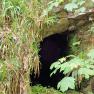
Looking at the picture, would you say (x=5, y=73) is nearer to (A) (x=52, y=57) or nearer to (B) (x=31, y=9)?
(B) (x=31, y=9)

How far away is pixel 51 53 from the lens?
183 inches

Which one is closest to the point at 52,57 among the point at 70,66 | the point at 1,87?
the point at 1,87

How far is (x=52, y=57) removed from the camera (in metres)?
4.58

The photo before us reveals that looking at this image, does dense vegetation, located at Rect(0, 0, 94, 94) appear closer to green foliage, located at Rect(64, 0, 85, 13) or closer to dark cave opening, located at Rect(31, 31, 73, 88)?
green foliage, located at Rect(64, 0, 85, 13)

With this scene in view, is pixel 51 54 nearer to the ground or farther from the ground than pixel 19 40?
nearer to the ground

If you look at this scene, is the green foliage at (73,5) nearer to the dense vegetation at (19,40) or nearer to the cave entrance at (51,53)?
the dense vegetation at (19,40)

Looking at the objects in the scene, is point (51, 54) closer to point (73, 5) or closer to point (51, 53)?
point (51, 53)

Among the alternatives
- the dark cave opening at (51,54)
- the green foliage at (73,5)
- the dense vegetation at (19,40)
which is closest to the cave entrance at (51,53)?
the dark cave opening at (51,54)

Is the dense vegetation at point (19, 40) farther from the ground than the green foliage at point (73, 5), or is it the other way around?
the green foliage at point (73, 5)

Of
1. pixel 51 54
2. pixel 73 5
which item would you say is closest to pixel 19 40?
pixel 73 5

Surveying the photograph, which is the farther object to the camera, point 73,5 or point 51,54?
point 51,54

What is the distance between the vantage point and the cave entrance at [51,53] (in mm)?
4297

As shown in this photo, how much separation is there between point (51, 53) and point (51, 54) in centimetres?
2

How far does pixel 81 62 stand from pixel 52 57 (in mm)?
2003
